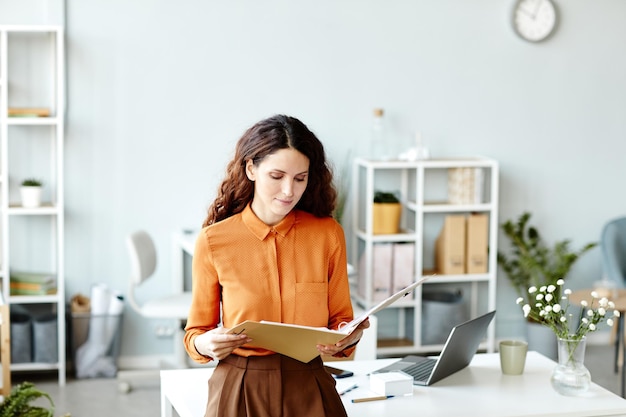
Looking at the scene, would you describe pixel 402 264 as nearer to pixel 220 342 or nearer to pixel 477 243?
pixel 477 243

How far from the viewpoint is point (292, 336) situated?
2053 millimetres

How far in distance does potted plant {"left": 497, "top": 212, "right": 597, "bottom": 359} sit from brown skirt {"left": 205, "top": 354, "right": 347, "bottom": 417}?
324 cm

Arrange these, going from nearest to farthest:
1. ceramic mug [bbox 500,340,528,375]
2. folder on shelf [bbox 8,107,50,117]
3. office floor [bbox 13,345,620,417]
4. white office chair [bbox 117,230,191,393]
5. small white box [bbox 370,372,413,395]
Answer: small white box [bbox 370,372,413,395] < ceramic mug [bbox 500,340,528,375] < office floor [bbox 13,345,620,417] < white office chair [bbox 117,230,191,393] < folder on shelf [bbox 8,107,50,117]

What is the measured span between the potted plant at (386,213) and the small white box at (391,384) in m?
2.39

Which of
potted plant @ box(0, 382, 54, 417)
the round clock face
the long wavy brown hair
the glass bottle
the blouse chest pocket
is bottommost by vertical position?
potted plant @ box(0, 382, 54, 417)

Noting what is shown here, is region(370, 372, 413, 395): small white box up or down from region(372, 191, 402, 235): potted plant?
down

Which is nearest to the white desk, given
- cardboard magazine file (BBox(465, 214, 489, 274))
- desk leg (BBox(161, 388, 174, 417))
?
desk leg (BBox(161, 388, 174, 417))

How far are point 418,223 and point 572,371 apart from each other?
7.91 feet

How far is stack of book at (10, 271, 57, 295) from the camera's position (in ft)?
15.3

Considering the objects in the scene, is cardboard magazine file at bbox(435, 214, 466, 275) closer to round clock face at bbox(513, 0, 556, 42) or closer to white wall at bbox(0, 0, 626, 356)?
white wall at bbox(0, 0, 626, 356)

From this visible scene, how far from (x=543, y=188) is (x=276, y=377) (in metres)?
3.63

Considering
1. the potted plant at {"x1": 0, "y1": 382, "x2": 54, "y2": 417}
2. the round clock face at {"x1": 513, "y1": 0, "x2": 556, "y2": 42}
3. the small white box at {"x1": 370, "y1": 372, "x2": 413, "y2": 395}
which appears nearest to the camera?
the small white box at {"x1": 370, "y1": 372, "x2": 413, "y2": 395}

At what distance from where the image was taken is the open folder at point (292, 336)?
2012 millimetres

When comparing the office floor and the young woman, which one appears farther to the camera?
the office floor
